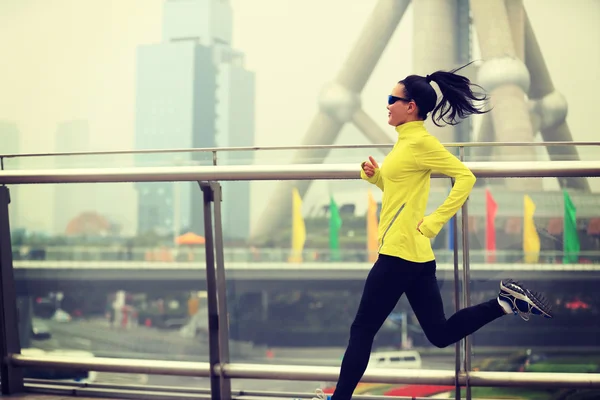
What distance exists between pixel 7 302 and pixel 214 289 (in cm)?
125

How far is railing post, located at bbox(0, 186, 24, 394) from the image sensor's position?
12.1ft

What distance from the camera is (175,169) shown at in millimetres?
3264

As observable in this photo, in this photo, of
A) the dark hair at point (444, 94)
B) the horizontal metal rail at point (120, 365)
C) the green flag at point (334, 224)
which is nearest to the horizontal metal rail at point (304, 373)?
the horizontal metal rail at point (120, 365)

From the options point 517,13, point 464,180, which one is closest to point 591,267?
point 464,180

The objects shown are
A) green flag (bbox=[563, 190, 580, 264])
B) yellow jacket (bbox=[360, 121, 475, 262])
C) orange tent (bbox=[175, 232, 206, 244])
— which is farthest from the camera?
orange tent (bbox=[175, 232, 206, 244])

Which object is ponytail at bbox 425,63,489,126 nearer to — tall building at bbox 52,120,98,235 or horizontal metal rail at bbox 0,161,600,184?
horizontal metal rail at bbox 0,161,600,184

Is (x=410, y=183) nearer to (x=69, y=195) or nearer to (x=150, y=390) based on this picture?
(x=150, y=390)

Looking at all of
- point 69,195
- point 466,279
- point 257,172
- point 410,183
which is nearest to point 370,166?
point 410,183

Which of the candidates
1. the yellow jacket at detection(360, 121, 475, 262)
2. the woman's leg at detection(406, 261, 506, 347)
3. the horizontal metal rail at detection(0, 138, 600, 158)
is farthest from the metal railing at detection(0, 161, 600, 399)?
the woman's leg at detection(406, 261, 506, 347)

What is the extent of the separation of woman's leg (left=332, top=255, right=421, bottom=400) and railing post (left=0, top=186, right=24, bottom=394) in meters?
2.01

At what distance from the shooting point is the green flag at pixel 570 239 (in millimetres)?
3287

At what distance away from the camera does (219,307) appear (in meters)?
3.38

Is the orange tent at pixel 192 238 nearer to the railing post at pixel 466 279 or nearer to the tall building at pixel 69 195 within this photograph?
the tall building at pixel 69 195

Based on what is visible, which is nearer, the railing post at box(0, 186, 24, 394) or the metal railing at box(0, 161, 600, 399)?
the metal railing at box(0, 161, 600, 399)
